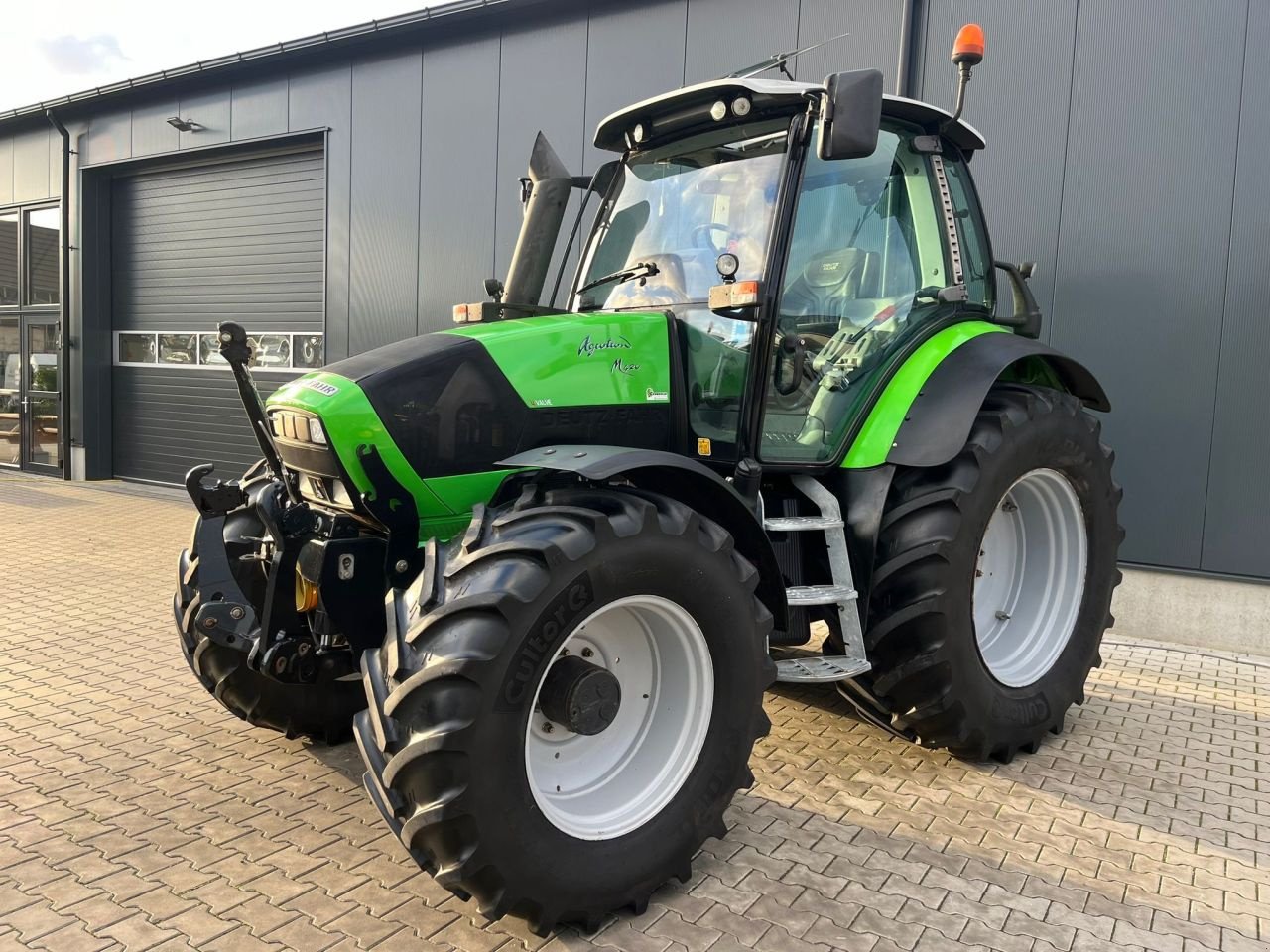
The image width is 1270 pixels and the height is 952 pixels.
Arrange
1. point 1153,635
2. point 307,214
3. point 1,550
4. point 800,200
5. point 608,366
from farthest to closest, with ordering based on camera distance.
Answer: point 307,214 → point 1,550 → point 1153,635 → point 800,200 → point 608,366

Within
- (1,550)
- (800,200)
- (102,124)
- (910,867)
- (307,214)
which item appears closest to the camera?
(910,867)

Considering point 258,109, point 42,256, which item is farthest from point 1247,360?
point 42,256

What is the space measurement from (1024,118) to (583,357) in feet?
15.1

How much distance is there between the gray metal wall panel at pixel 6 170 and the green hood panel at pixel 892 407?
14259 millimetres

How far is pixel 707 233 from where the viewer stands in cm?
358

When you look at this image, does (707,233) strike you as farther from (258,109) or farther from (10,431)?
(10,431)

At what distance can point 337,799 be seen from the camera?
338 cm

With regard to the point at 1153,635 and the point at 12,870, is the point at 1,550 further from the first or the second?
the point at 1153,635

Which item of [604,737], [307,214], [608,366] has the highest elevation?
[307,214]

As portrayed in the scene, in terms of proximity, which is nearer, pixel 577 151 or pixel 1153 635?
pixel 1153 635

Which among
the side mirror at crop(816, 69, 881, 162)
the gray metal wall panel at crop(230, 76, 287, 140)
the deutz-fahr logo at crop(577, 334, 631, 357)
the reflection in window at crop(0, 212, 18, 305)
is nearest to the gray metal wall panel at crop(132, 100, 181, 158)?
the gray metal wall panel at crop(230, 76, 287, 140)

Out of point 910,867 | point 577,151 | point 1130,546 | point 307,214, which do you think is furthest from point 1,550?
point 1130,546

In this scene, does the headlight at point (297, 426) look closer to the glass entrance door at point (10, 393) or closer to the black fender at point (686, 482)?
the black fender at point (686, 482)

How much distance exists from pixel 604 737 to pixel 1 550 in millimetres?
7136
